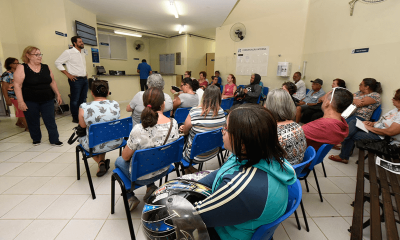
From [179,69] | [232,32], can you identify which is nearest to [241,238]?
[232,32]

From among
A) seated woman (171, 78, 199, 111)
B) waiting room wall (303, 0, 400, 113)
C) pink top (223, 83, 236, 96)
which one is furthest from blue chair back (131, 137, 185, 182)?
pink top (223, 83, 236, 96)

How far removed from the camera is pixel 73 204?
1759 millimetres

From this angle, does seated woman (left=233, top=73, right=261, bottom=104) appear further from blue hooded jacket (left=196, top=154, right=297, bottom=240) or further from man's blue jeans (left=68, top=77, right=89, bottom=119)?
blue hooded jacket (left=196, top=154, right=297, bottom=240)

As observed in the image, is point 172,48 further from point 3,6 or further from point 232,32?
point 3,6

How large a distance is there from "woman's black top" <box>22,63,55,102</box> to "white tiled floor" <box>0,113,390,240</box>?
0.85 m

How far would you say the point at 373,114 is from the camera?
2.95 metres

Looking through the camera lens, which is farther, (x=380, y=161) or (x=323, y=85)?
(x=323, y=85)

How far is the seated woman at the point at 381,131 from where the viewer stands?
2.18 m

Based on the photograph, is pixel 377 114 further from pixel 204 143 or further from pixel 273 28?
pixel 273 28

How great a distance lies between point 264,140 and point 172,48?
9.25m

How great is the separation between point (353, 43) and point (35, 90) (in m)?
5.38

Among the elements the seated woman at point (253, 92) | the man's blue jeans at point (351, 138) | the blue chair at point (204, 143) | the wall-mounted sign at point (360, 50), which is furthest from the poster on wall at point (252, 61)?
the blue chair at point (204, 143)

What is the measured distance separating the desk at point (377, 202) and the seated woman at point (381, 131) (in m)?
0.61

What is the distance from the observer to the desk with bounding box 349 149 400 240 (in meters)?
1.02
